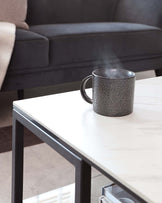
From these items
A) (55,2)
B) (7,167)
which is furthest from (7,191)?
(55,2)

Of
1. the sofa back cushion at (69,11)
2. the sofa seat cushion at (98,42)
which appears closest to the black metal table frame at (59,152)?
the sofa seat cushion at (98,42)

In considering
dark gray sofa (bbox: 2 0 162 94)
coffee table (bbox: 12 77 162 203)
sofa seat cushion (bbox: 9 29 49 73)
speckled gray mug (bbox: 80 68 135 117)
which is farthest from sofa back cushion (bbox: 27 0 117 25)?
speckled gray mug (bbox: 80 68 135 117)

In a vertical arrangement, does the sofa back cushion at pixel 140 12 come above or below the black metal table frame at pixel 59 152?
above

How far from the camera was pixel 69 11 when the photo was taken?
8.57 feet

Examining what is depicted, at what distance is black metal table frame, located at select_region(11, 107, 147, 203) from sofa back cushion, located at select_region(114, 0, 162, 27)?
5.80ft

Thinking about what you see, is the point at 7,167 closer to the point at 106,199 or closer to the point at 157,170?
the point at 106,199

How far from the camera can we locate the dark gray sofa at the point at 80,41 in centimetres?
192

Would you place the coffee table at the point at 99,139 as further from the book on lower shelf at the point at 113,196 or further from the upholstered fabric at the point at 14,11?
the upholstered fabric at the point at 14,11

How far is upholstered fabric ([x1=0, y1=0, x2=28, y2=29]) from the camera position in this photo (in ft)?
7.10

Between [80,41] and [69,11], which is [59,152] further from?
[69,11]

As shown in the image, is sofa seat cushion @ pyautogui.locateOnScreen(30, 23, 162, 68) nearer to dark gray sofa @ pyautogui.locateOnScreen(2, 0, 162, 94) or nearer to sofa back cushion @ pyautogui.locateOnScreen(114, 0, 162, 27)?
dark gray sofa @ pyautogui.locateOnScreen(2, 0, 162, 94)

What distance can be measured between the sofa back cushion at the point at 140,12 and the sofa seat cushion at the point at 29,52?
0.88m

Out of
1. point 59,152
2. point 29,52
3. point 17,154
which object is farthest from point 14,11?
point 59,152

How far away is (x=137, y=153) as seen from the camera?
0.69 meters
